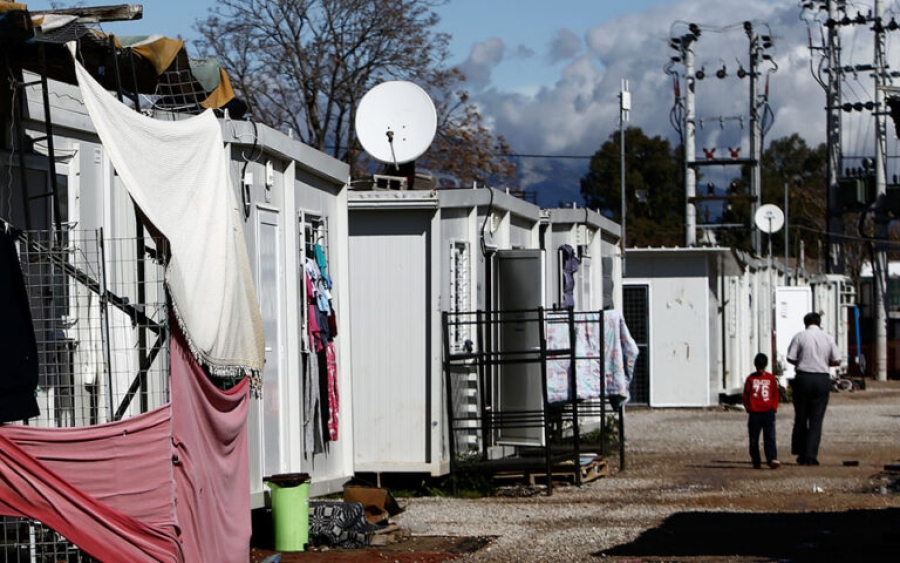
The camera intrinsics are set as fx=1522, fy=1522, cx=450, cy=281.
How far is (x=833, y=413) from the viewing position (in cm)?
2809

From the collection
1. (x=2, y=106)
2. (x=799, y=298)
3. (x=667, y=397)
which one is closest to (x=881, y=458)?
(x=667, y=397)

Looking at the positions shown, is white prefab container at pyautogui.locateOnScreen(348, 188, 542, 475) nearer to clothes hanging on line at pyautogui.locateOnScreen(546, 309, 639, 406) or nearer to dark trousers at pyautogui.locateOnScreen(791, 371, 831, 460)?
clothes hanging on line at pyautogui.locateOnScreen(546, 309, 639, 406)

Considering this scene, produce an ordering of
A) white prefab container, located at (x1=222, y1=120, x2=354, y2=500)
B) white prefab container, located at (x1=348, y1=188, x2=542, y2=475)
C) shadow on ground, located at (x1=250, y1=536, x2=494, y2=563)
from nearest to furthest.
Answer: shadow on ground, located at (x1=250, y1=536, x2=494, y2=563)
white prefab container, located at (x1=222, y1=120, x2=354, y2=500)
white prefab container, located at (x1=348, y1=188, x2=542, y2=475)

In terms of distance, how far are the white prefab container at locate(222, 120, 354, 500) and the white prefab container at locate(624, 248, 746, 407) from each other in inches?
643

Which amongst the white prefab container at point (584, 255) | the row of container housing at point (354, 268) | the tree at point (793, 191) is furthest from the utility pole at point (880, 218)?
the row of container housing at point (354, 268)

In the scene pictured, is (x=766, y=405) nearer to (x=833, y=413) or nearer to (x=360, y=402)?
(x=360, y=402)

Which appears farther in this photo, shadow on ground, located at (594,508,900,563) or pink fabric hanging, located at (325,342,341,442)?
pink fabric hanging, located at (325,342,341,442)

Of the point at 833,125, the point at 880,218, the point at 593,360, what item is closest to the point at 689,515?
the point at 593,360

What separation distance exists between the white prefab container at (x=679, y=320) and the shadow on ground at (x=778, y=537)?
16.0 m

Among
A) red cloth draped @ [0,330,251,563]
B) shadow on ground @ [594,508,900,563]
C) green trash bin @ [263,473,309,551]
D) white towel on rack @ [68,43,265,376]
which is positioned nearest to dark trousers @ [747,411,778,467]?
shadow on ground @ [594,508,900,563]

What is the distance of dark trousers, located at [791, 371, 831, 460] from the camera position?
58.6ft

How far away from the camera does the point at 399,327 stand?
15.4 meters

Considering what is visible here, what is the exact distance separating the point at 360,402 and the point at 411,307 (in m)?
1.09

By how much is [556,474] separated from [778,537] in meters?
4.71
